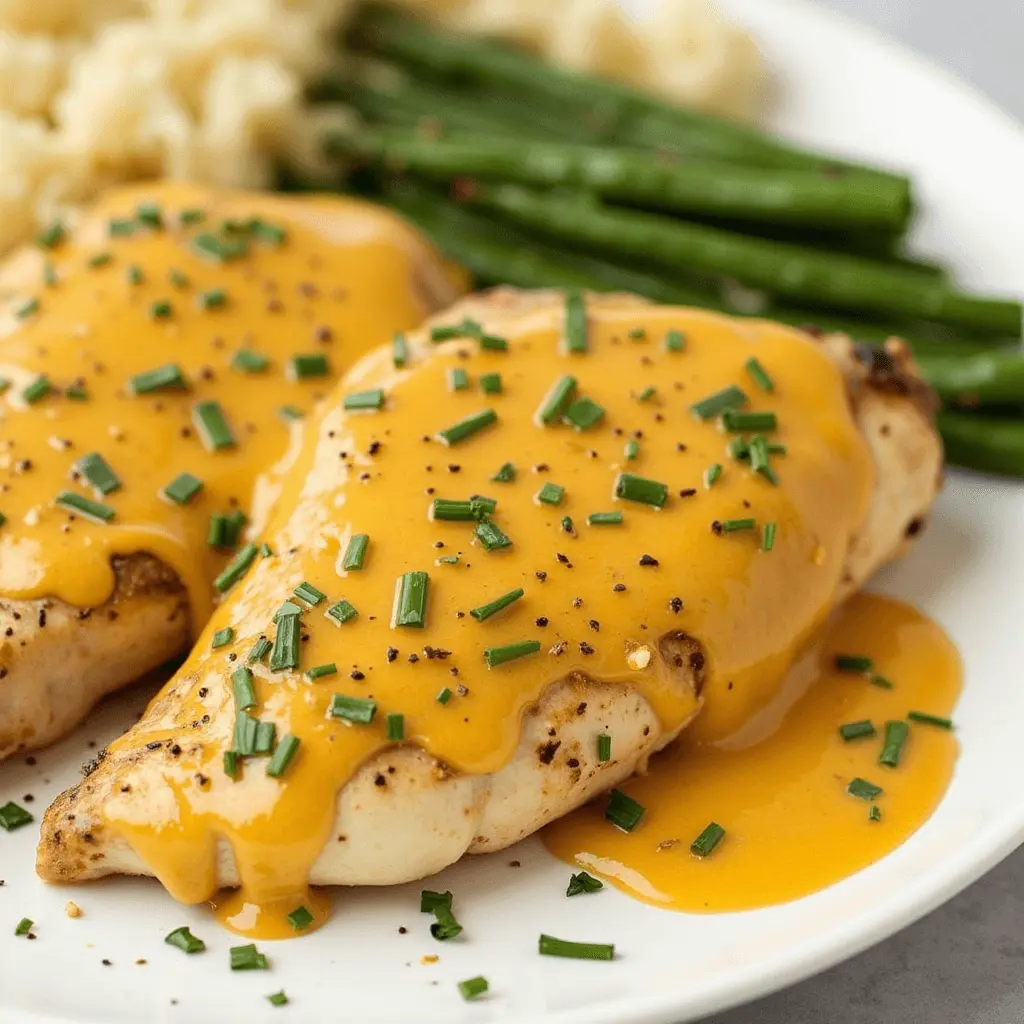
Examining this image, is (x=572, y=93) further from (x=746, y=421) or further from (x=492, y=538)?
(x=492, y=538)

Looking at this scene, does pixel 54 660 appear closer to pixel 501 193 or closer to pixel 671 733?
pixel 671 733

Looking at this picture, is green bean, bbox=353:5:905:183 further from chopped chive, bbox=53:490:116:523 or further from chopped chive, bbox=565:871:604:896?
chopped chive, bbox=565:871:604:896

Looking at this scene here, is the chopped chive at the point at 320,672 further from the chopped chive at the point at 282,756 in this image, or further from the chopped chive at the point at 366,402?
the chopped chive at the point at 366,402

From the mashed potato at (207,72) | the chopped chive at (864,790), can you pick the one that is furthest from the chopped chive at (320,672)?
the mashed potato at (207,72)

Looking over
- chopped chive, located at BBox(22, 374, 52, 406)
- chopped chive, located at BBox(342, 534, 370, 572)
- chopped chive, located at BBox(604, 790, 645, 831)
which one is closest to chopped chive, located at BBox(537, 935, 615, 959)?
chopped chive, located at BBox(604, 790, 645, 831)

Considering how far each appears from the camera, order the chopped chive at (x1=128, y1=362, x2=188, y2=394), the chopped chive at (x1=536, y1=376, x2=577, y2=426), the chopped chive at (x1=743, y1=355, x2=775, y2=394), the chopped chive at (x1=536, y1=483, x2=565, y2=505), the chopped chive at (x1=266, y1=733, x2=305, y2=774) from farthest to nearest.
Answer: the chopped chive at (x1=128, y1=362, x2=188, y2=394)
the chopped chive at (x1=743, y1=355, x2=775, y2=394)
the chopped chive at (x1=536, y1=376, x2=577, y2=426)
the chopped chive at (x1=536, y1=483, x2=565, y2=505)
the chopped chive at (x1=266, y1=733, x2=305, y2=774)

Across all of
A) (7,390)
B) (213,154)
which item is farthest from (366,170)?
(7,390)
